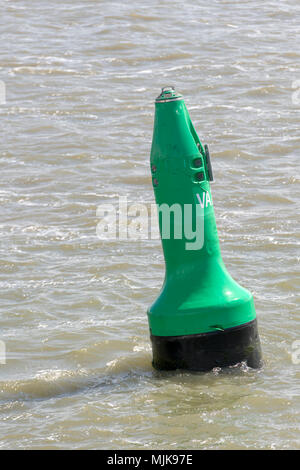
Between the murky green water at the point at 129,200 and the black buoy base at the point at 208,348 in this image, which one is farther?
the black buoy base at the point at 208,348

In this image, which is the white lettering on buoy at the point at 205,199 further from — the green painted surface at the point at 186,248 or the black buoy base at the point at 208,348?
the black buoy base at the point at 208,348

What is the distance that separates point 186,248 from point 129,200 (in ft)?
14.8

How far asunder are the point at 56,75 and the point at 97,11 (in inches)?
185

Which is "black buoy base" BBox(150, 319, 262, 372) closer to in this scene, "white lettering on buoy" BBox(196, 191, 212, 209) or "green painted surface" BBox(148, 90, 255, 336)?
"green painted surface" BBox(148, 90, 255, 336)

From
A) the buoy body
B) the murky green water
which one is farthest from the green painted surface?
the murky green water

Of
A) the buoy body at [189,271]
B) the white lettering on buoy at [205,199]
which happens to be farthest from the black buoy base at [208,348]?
the white lettering on buoy at [205,199]

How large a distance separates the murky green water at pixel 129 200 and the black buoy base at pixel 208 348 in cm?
9

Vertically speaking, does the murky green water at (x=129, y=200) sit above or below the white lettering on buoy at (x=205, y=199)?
below

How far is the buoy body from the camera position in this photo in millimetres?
5234

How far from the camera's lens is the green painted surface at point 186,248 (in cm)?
523

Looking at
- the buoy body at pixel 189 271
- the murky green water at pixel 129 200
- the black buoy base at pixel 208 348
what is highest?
the buoy body at pixel 189 271

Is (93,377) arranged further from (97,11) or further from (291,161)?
(97,11)

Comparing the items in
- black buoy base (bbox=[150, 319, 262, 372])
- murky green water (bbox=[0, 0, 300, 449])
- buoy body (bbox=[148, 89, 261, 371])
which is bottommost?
murky green water (bbox=[0, 0, 300, 449])

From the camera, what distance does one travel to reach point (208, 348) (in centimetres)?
529
